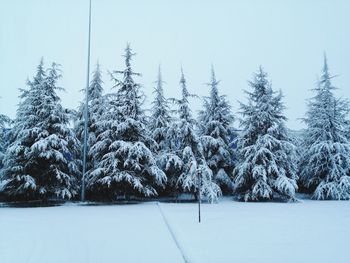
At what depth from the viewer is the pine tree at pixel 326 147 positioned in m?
19.5

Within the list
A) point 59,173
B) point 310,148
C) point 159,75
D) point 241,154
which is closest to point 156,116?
point 159,75

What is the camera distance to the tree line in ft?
Result: 55.3

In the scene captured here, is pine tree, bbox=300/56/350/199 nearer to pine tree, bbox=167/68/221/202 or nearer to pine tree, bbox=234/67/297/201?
pine tree, bbox=234/67/297/201

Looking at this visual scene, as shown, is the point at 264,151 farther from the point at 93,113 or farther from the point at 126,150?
the point at 93,113

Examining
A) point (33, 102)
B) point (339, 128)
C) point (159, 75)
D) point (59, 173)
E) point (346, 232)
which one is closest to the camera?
point (346, 232)

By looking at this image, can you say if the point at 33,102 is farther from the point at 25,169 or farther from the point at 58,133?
the point at 25,169

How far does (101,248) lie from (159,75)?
59.8 feet

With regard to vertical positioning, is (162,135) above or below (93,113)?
below

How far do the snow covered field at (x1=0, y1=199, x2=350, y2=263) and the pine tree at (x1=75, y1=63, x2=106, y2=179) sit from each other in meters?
9.92

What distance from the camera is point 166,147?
19625mm

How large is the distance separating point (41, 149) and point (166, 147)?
747 cm

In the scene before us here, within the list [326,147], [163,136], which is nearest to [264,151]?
[326,147]

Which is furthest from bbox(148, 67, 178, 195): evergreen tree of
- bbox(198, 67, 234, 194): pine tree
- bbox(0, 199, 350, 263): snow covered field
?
bbox(0, 199, 350, 263): snow covered field

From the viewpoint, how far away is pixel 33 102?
58.3ft
